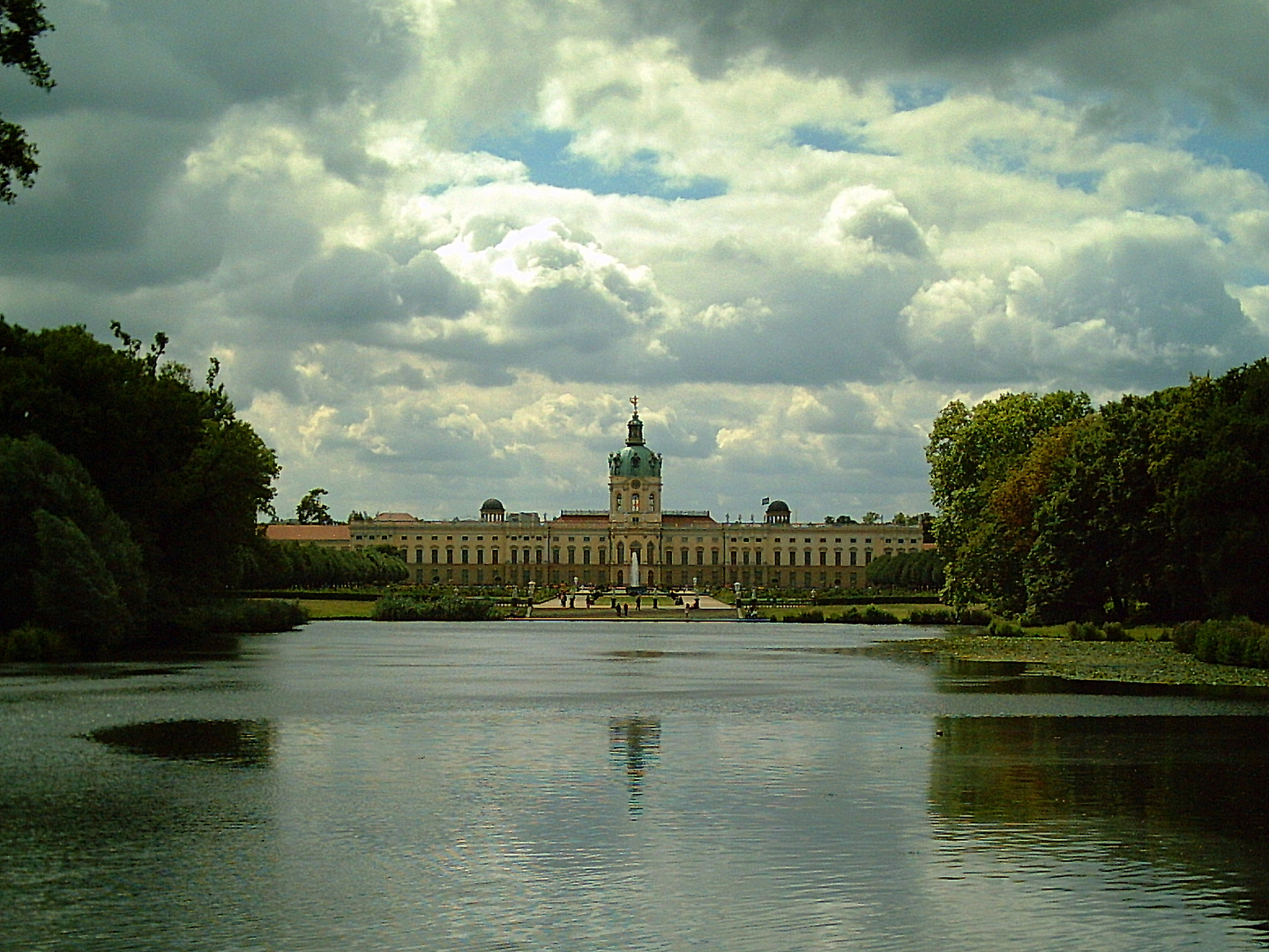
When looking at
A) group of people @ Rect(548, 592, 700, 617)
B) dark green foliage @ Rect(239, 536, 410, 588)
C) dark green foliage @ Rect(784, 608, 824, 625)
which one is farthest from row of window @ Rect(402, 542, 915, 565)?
dark green foliage @ Rect(784, 608, 824, 625)

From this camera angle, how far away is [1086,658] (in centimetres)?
4044

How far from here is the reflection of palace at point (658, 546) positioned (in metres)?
195

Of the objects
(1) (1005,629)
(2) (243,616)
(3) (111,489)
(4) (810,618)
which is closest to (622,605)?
(4) (810,618)

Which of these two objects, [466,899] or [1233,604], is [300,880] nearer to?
[466,899]

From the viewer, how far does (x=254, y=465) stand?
53.4 metres

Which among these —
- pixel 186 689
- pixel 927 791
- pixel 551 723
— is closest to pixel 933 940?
pixel 927 791

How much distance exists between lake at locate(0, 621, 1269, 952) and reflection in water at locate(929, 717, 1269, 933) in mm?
61

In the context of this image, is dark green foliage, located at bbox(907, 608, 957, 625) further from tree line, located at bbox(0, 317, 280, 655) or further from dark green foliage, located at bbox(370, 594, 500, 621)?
tree line, located at bbox(0, 317, 280, 655)

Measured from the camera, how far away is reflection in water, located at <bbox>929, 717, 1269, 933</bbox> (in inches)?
534

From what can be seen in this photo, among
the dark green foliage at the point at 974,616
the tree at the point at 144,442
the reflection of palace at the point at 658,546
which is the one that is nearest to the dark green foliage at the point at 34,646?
the tree at the point at 144,442

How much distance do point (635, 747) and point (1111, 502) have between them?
33.6 m

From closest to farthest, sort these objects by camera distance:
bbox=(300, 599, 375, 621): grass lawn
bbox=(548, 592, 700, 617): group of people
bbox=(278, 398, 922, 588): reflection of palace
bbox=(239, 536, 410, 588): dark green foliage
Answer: bbox=(239, 536, 410, 588): dark green foliage < bbox=(300, 599, 375, 621): grass lawn < bbox=(548, 592, 700, 617): group of people < bbox=(278, 398, 922, 588): reflection of palace

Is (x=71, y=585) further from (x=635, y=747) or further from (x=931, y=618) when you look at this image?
(x=931, y=618)

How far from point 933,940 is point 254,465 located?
45.2m
